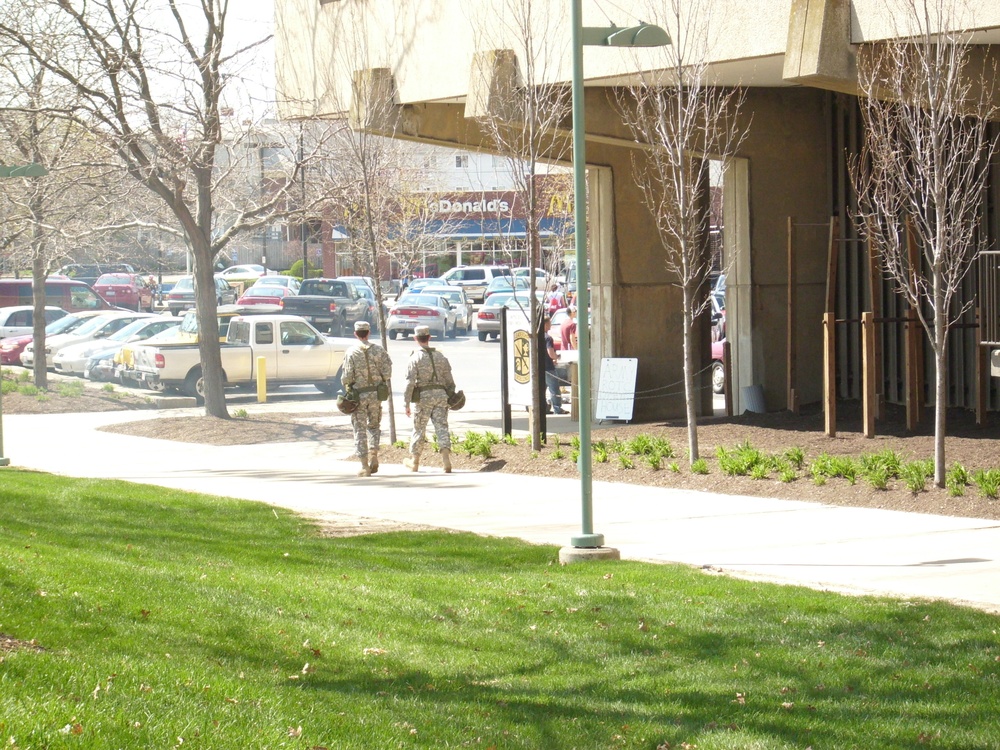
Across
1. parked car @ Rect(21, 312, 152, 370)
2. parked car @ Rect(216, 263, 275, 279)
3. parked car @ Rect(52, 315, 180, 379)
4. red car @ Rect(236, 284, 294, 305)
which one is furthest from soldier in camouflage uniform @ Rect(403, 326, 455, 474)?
parked car @ Rect(216, 263, 275, 279)

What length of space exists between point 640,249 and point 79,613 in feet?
48.1

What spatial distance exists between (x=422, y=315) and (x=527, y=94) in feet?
91.9

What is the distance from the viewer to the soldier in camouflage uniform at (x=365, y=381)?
15.3 meters

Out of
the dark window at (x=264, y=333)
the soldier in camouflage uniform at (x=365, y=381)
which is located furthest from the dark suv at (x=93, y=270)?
the soldier in camouflage uniform at (x=365, y=381)

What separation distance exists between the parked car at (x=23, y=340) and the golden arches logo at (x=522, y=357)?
19.5 m

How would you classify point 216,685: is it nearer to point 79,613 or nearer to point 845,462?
point 79,613

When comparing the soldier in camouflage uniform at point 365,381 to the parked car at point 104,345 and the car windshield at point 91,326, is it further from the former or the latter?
the car windshield at point 91,326

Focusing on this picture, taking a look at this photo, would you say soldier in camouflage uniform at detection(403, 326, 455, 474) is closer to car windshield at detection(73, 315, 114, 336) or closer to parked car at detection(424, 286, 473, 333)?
car windshield at detection(73, 315, 114, 336)

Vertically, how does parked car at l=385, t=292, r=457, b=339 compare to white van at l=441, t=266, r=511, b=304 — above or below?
below

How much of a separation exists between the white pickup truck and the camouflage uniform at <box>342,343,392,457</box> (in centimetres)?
1152

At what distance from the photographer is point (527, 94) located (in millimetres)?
16328

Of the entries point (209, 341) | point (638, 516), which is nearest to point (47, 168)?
point (209, 341)

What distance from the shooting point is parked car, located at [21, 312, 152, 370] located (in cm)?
3256

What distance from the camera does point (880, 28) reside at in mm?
13188
